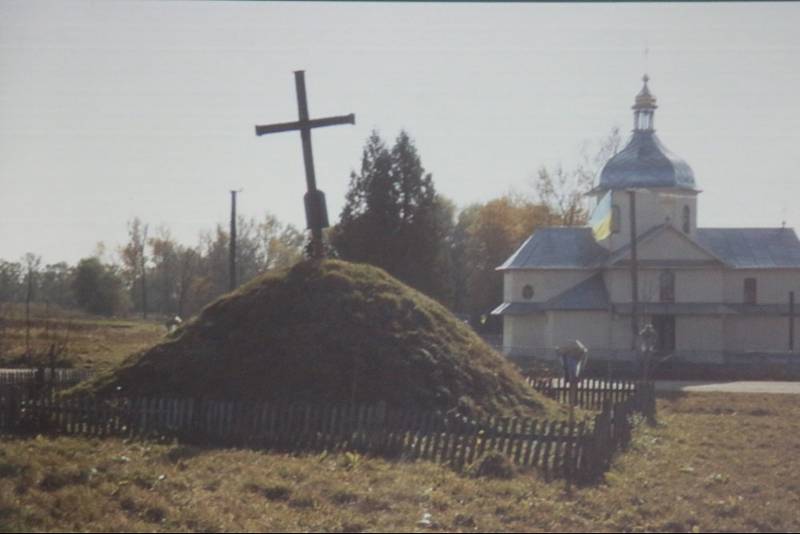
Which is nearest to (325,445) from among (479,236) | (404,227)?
(404,227)

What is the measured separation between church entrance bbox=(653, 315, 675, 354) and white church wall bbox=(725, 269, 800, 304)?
4258mm

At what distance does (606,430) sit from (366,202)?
135 feet

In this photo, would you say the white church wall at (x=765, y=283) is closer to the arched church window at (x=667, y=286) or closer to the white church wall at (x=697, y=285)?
the white church wall at (x=697, y=285)

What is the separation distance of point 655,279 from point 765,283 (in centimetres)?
712

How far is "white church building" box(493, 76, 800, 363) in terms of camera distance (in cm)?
5609

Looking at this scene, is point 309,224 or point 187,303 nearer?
point 309,224

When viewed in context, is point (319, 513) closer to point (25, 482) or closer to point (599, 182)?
point (25, 482)

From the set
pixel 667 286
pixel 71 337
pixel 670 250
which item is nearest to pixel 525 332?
pixel 667 286

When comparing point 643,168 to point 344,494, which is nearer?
point 344,494

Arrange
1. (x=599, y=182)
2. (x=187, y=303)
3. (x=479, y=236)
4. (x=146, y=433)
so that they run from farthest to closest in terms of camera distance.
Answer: (x=479, y=236) < (x=187, y=303) < (x=599, y=182) < (x=146, y=433)

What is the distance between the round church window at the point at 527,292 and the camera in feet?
197

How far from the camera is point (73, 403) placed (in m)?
17.3

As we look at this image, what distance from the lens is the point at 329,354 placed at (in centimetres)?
1870

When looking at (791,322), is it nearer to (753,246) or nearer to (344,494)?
(753,246)
